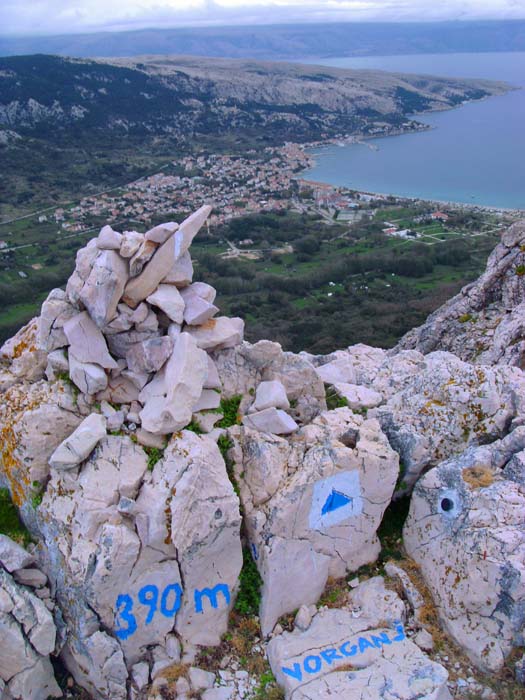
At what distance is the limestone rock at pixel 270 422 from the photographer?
8.92 m

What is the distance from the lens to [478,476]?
8305 mm

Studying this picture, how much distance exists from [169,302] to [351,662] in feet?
18.7

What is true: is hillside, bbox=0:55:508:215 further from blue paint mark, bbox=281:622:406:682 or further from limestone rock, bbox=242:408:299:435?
blue paint mark, bbox=281:622:406:682

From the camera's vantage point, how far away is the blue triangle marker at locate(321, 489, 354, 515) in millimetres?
8359

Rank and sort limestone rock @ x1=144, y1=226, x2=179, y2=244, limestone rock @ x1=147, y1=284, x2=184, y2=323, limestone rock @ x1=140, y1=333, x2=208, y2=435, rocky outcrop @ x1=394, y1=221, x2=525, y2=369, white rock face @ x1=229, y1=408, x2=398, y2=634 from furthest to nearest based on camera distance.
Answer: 1. rocky outcrop @ x1=394, y1=221, x2=525, y2=369
2. limestone rock @ x1=144, y1=226, x2=179, y2=244
3. limestone rock @ x1=147, y1=284, x2=184, y2=323
4. limestone rock @ x1=140, y1=333, x2=208, y2=435
5. white rock face @ x1=229, y1=408, x2=398, y2=634

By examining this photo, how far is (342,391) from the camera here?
34.9 feet

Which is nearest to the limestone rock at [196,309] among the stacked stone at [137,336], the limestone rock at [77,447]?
the stacked stone at [137,336]

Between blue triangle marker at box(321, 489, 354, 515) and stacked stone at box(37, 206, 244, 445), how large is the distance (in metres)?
2.08

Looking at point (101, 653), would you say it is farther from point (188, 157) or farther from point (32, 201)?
point (188, 157)

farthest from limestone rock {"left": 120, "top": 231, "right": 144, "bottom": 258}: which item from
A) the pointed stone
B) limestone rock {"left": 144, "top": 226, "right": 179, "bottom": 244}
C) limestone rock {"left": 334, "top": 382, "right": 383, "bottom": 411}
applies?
limestone rock {"left": 334, "top": 382, "right": 383, "bottom": 411}

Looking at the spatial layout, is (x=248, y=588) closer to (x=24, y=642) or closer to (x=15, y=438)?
(x=24, y=642)

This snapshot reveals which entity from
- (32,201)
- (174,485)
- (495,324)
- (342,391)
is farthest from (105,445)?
(32,201)

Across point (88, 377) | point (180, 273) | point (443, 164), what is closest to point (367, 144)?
point (443, 164)

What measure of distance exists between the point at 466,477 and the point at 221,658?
14.0 feet
